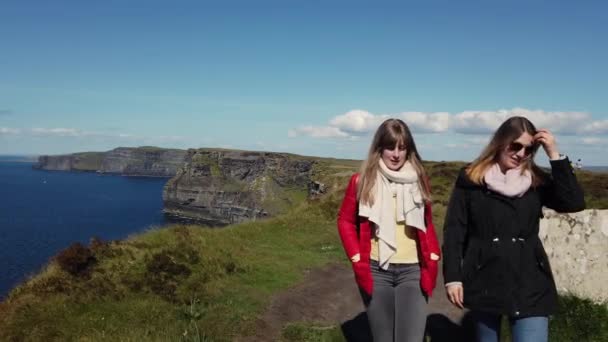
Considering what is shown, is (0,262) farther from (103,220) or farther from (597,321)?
(597,321)

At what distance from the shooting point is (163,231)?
45.8 feet

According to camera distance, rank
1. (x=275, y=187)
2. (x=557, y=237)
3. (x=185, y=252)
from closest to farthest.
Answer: (x=557, y=237)
(x=185, y=252)
(x=275, y=187)

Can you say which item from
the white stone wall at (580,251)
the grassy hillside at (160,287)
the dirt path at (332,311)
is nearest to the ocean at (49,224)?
the grassy hillside at (160,287)

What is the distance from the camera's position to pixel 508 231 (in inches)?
170

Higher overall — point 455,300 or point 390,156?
point 390,156

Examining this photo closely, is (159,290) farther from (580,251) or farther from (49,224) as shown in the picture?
(49,224)

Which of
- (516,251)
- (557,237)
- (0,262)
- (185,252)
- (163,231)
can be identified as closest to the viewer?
(516,251)

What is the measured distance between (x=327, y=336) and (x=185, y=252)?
5.15 metres

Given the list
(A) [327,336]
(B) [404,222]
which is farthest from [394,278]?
(A) [327,336]

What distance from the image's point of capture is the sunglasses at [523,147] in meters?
4.41

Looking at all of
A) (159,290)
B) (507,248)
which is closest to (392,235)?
(507,248)

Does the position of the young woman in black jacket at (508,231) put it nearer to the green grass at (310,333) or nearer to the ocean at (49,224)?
the green grass at (310,333)

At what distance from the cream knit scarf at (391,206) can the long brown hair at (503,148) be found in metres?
0.65

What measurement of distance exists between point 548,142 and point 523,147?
0.21 metres
